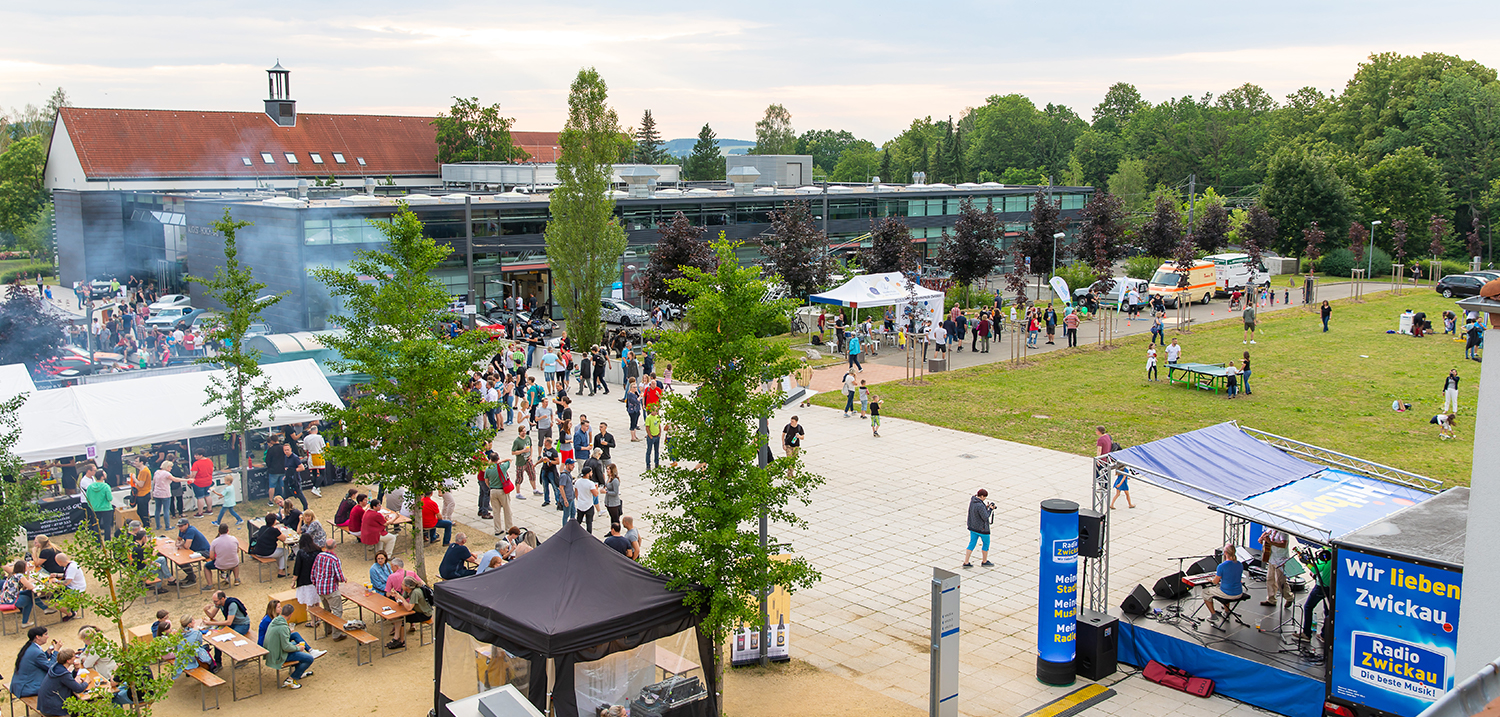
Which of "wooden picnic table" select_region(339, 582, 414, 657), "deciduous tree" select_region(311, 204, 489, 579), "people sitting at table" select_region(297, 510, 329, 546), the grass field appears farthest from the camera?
the grass field

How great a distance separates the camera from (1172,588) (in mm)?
12680

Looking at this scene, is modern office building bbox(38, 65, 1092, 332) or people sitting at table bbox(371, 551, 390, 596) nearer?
people sitting at table bbox(371, 551, 390, 596)

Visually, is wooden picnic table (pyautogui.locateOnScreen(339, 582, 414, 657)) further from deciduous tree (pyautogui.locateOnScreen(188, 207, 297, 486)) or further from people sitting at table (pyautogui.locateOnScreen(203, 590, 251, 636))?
deciduous tree (pyautogui.locateOnScreen(188, 207, 297, 486))

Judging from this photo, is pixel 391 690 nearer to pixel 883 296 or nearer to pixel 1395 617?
pixel 1395 617

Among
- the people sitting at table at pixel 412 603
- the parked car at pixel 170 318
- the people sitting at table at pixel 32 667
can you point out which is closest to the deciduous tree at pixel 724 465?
the people sitting at table at pixel 412 603

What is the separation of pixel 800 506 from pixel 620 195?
31139mm

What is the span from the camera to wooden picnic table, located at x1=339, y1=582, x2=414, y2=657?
12.3m

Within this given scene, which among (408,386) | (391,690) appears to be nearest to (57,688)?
(391,690)

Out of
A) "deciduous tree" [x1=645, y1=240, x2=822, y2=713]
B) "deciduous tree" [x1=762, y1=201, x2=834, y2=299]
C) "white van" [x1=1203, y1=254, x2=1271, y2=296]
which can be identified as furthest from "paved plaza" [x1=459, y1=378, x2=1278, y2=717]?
"white van" [x1=1203, y1=254, x2=1271, y2=296]

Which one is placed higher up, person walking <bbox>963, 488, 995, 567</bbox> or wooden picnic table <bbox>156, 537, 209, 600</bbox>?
person walking <bbox>963, 488, 995, 567</bbox>

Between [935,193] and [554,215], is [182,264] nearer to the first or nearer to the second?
[554,215]

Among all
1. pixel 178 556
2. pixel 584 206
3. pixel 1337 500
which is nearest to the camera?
pixel 1337 500

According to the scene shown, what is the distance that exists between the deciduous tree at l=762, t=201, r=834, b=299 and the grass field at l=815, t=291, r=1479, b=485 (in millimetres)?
9737

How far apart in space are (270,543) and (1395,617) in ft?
44.8
